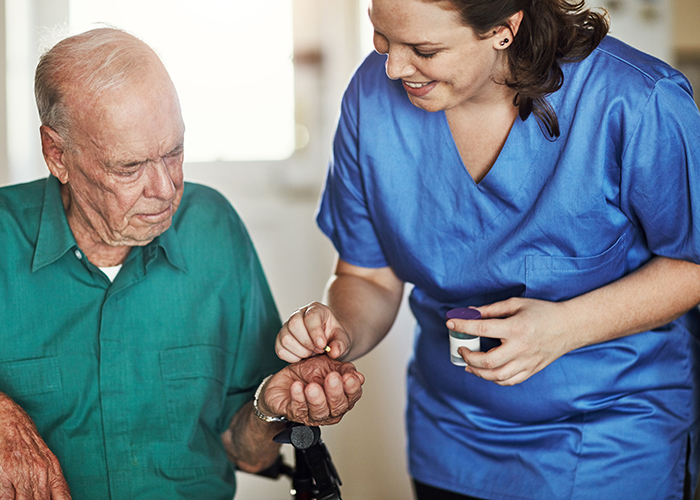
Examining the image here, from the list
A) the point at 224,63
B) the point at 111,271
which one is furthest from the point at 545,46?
the point at 224,63

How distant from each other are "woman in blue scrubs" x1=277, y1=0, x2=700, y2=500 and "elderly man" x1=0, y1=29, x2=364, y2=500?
18 centimetres

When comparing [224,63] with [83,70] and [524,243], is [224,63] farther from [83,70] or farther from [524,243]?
[524,243]

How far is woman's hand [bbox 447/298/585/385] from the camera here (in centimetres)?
99

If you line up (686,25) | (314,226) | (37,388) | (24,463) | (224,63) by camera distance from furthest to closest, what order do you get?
(686,25), (314,226), (224,63), (37,388), (24,463)

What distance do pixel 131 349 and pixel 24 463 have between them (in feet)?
0.78

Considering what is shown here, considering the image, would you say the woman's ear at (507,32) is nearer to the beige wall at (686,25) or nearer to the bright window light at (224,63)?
the bright window light at (224,63)

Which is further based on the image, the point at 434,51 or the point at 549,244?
the point at 549,244

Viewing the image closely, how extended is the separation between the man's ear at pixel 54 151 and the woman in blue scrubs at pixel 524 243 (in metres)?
0.44

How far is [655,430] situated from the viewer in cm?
112

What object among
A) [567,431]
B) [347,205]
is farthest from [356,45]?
[567,431]

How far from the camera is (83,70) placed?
0.96 metres

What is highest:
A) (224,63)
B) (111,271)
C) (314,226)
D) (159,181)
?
(224,63)

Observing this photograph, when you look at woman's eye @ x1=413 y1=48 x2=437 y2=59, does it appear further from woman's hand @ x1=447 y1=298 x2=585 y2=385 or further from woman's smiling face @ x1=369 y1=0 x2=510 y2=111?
woman's hand @ x1=447 y1=298 x2=585 y2=385

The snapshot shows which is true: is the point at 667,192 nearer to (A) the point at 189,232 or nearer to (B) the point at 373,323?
(B) the point at 373,323
